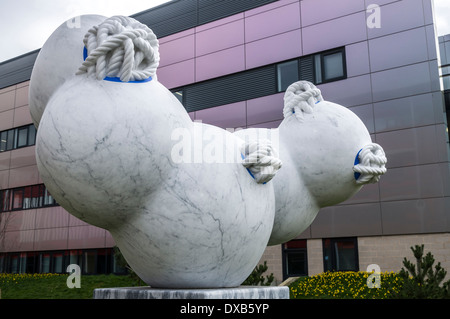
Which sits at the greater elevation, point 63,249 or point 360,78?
point 360,78

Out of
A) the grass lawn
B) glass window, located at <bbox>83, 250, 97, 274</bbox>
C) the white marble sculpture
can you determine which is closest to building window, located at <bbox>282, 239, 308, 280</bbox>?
the grass lawn

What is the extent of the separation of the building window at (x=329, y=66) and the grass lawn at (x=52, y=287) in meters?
8.87

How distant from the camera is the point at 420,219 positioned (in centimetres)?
1316

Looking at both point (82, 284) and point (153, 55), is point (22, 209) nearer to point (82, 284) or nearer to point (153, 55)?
point (82, 284)

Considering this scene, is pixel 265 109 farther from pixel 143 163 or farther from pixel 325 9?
pixel 143 163

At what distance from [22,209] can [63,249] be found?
12.0ft

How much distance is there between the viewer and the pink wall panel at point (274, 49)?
15.8m

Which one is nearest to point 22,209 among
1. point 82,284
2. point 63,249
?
point 63,249

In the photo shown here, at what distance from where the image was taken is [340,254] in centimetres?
1448

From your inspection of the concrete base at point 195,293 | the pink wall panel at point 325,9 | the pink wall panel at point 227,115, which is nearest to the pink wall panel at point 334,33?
the pink wall panel at point 325,9

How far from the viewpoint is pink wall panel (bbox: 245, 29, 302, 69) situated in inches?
623

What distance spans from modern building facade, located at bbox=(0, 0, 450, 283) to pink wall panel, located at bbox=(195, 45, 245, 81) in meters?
0.04

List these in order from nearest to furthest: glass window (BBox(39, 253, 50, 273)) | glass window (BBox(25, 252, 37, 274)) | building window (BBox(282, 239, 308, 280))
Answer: building window (BBox(282, 239, 308, 280)) → glass window (BBox(39, 253, 50, 273)) → glass window (BBox(25, 252, 37, 274))

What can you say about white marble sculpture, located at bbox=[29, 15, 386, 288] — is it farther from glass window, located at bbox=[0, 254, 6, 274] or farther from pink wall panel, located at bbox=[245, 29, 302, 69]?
glass window, located at bbox=[0, 254, 6, 274]
